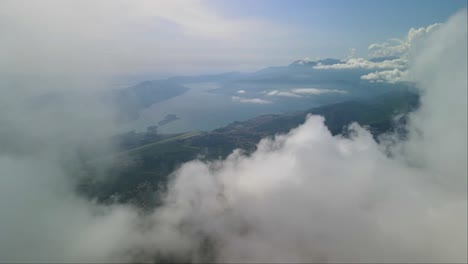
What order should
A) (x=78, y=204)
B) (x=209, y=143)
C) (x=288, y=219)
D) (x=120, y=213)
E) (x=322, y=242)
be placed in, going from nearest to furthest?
(x=322, y=242), (x=288, y=219), (x=120, y=213), (x=78, y=204), (x=209, y=143)

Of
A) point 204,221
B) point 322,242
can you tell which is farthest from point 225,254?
point 322,242

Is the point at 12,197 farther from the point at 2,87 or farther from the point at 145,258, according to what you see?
the point at 2,87

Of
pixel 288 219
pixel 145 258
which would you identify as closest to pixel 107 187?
pixel 145 258

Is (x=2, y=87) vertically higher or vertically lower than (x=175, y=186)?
higher

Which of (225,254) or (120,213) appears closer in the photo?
(225,254)

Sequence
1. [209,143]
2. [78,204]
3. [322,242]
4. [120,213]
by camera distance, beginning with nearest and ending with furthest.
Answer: [322,242] < [120,213] < [78,204] < [209,143]

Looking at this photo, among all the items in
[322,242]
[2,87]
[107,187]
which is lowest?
[322,242]

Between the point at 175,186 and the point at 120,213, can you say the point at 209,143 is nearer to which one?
the point at 175,186

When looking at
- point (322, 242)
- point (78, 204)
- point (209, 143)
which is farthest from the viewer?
point (209, 143)

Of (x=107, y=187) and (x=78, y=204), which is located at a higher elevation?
(x=107, y=187)
